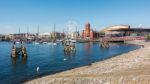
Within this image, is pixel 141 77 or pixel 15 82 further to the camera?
pixel 15 82

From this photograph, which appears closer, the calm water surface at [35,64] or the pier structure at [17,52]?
the calm water surface at [35,64]

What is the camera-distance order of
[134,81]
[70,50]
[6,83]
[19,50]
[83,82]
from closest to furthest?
[134,81] < [83,82] < [6,83] < [19,50] < [70,50]

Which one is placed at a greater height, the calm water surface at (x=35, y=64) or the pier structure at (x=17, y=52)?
the pier structure at (x=17, y=52)

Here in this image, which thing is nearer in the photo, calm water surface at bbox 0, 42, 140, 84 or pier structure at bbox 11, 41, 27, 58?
calm water surface at bbox 0, 42, 140, 84

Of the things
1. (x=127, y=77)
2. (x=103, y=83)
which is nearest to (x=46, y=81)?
(x=103, y=83)

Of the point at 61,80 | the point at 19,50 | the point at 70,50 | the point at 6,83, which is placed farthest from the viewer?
the point at 70,50

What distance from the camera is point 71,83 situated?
29.8m

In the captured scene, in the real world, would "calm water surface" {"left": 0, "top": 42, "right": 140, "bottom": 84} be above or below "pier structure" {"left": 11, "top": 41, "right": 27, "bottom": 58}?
below

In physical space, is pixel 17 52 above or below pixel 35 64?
above

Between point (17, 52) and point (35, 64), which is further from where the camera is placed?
point (17, 52)

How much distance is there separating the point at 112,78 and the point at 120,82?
940 mm

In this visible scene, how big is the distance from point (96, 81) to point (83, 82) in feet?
4.72

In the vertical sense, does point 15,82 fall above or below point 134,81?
below

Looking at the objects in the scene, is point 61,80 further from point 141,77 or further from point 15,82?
point 15,82
